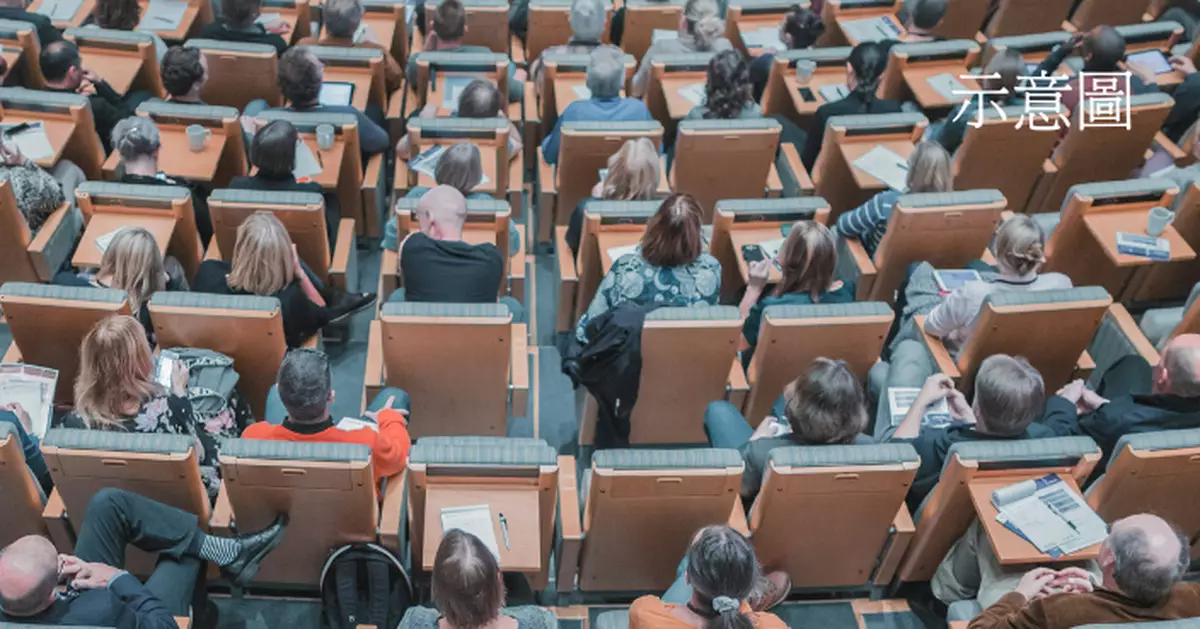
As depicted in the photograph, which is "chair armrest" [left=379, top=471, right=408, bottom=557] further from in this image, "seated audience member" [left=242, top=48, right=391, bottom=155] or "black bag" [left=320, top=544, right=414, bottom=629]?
"seated audience member" [left=242, top=48, right=391, bottom=155]

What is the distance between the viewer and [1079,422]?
402 cm

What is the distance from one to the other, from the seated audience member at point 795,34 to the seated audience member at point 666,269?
2.46m

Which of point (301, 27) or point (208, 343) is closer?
point (208, 343)

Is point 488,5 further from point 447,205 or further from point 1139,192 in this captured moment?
point 1139,192

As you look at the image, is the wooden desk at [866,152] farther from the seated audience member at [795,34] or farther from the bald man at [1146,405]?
the bald man at [1146,405]

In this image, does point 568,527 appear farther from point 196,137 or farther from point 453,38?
point 453,38

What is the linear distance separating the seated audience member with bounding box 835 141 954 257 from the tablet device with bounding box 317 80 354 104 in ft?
8.72

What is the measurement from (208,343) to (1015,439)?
291 cm

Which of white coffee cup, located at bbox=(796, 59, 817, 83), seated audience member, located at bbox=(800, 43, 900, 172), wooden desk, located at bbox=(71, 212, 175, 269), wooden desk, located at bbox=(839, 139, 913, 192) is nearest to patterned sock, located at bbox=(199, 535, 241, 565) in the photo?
wooden desk, located at bbox=(71, 212, 175, 269)

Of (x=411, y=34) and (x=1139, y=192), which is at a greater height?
(x=1139, y=192)

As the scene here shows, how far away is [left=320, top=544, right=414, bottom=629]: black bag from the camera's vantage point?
138 inches

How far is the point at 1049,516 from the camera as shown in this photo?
3.39 meters

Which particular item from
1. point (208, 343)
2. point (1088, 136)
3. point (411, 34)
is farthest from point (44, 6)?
point (1088, 136)

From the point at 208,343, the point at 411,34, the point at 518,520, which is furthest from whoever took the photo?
the point at 411,34
